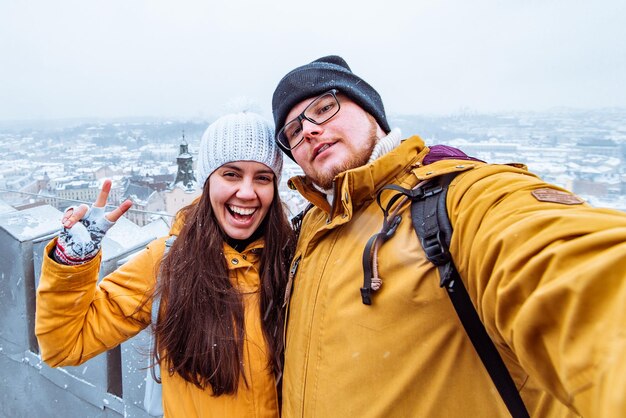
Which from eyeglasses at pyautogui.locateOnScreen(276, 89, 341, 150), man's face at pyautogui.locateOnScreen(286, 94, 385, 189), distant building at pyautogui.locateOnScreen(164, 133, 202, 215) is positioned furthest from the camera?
distant building at pyautogui.locateOnScreen(164, 133, 202, 215)

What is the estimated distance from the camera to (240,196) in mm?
1888

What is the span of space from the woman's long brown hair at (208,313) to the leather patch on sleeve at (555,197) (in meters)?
1.20

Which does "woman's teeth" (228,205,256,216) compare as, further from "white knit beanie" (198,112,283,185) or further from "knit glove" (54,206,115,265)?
"knit glove" (54,206,115,265)

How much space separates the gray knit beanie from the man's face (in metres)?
0.11

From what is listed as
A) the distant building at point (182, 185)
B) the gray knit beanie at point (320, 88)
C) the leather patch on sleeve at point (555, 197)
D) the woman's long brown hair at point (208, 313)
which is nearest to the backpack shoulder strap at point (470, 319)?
the leather patch on sleeve at point (555, 197)

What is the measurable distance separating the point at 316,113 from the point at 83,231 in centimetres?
126

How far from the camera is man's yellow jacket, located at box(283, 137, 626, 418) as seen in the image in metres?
0.62

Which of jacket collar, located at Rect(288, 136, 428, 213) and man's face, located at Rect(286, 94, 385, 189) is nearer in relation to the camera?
jacket collar, located at Rect(288, 136, 428, 213)

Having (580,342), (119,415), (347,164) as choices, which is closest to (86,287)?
(347,164)

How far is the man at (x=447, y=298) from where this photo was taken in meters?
0.63

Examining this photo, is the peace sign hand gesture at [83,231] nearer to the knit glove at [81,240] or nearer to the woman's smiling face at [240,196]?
the knit glove at [81,240]

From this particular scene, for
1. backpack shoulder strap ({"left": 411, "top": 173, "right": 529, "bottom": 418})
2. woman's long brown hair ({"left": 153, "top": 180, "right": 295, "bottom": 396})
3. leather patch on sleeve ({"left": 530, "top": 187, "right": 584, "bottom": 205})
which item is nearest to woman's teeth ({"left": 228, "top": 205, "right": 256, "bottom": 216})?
woman's long brown hair ({"left": 153, "top": 180, "right": 295, "bottom": 396})

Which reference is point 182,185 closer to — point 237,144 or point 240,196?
point 237,144

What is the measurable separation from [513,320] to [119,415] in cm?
271
